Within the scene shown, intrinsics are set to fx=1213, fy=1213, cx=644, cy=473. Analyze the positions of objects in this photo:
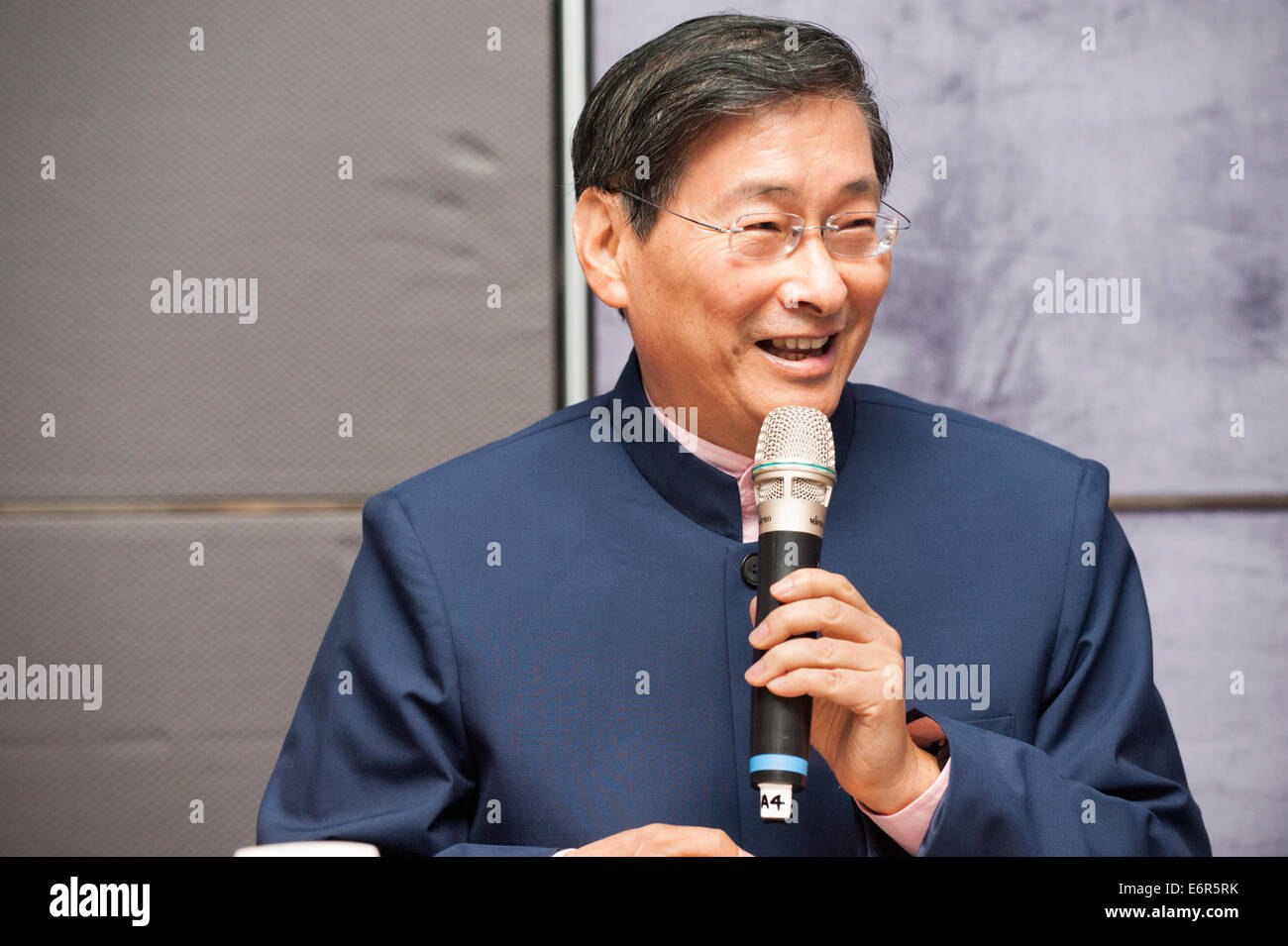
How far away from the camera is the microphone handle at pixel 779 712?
0.90 m

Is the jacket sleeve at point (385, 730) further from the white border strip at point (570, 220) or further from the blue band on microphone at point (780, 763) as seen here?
the white border strip at point (570, 220)

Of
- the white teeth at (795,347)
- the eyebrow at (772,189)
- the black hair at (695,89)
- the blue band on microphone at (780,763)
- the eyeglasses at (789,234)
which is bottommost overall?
the blue band on microphone at (780,763)

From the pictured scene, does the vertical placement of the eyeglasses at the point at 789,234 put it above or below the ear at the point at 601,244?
below

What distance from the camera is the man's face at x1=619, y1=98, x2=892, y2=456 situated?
127cm

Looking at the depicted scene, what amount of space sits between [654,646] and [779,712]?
461mm

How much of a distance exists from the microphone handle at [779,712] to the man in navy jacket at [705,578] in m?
0.29

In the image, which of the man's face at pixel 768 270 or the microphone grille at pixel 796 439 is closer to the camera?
the microphone grille at pixel 796 439

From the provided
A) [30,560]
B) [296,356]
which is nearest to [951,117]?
[296,356]

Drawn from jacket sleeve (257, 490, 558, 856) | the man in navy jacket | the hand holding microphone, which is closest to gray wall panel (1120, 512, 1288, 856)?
the man in navy jacket

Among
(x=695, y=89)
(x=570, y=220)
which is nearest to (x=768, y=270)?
(x=695, y=89)

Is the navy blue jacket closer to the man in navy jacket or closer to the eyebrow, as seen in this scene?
the man in navy jacket

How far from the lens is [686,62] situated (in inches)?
52.7

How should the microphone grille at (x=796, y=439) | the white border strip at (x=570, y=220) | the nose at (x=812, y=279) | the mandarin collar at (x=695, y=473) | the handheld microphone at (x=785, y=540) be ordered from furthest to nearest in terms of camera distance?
1. the white border strip at (x=570, y=220)
2. the mandarin collar at (x=695, y=473)
3. the nose at (x=812, y=279)
4. the microphone grille at (x=796, y=439)
5. the handheld microphone at (x=785, y=540)

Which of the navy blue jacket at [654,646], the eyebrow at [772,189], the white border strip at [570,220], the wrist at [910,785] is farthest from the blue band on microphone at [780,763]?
the white border strip at [570,220]
